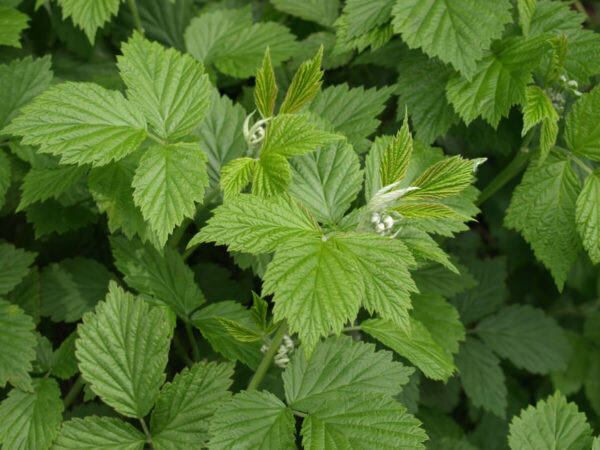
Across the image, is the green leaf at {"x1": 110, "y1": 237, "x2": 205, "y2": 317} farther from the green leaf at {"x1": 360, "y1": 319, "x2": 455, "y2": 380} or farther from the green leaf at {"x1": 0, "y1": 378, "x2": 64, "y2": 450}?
the green leaf at {"x1": 360, "y1": 319, "x2": 455, "y2": 380}

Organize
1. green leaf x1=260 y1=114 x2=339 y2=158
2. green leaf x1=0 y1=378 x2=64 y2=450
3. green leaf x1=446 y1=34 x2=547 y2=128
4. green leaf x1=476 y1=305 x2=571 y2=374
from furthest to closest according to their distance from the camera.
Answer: green leaf x1=476 y1=305 x2=571 y2=374 → green leaf x1=446 y1=34 x2=547 y2=128 → green leaf x1=0 y1=378 x2=64 y2=450 → green leaf x1=260 y1=114 x2=339 y2=158

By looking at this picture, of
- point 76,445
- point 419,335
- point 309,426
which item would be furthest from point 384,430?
point 76,445

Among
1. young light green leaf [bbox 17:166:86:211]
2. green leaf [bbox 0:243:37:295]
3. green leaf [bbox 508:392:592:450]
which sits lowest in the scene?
green leaf [bbox 508:392:592:450]

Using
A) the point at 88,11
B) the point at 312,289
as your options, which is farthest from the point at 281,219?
the point at 88,11

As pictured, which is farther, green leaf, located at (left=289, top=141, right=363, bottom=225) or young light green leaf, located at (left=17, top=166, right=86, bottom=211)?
young light green leaf, located at (left=17, top=166, right=86, bottom=211)

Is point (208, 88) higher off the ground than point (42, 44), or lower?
higher

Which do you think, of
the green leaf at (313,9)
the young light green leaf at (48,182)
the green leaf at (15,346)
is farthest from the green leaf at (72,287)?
the green leaf at (313,9)

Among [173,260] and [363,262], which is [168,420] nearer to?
[173,260]

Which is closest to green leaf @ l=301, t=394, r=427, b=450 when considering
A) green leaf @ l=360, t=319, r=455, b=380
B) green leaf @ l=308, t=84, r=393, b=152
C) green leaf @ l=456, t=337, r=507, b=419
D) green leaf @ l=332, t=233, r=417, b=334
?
green leaf @ l=360, t=319, r=455, b=380
